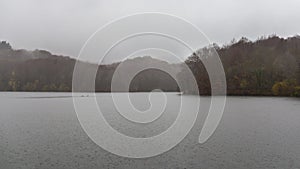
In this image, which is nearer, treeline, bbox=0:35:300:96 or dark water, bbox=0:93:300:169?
dark water, bbox=0:93:300:169

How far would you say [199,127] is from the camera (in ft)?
84.9

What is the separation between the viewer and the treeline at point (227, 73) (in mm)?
74194

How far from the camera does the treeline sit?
243 feet

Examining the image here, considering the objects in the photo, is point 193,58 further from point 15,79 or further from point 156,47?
point 15,79

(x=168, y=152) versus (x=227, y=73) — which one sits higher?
(x=227, y=73)

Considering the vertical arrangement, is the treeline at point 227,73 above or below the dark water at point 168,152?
above

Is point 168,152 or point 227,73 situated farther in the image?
point 227,73

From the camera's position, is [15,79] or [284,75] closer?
[284,75]

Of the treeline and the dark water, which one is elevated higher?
the treeline

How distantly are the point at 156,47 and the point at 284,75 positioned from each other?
259ft

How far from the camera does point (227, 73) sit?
94625mm

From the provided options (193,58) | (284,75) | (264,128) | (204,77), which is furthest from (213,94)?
(264,128)

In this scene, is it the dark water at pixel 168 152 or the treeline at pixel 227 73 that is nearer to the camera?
the dark water at pixel 168 152

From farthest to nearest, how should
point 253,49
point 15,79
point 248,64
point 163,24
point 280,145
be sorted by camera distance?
point 15,79
point 253,49
point 248,64
point 280,145
point 163,24
